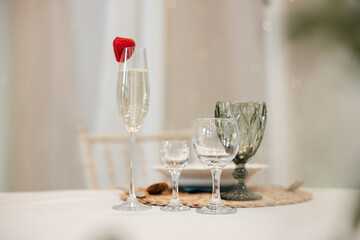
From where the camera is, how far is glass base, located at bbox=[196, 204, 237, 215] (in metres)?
0.65

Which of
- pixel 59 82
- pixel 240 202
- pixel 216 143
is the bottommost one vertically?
pixel 240 202

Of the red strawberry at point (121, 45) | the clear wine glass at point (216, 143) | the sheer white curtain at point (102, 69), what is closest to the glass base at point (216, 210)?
the clear wine glass at point (216, 143)

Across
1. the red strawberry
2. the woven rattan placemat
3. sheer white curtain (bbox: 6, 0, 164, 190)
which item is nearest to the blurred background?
sheer white curtain (bbox: 6, 0, 164, 190)

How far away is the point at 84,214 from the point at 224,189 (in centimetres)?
36

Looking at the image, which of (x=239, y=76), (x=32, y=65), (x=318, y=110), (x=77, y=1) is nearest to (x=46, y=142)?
(x=32, y=65)

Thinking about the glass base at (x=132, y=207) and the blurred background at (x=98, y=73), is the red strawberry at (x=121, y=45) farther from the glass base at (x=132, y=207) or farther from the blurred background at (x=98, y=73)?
the blurred background at (x=98, y=73)

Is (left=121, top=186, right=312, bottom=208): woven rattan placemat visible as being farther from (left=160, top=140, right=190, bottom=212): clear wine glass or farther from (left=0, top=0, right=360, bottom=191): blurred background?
(left=0, top=0, right=360, bottom=191): blurred background

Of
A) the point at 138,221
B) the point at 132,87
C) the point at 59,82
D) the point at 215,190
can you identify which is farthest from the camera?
the point at 59,82

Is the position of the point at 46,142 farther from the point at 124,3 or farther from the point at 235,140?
the point at 235,140

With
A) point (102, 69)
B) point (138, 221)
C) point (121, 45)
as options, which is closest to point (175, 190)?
point (138, 221)

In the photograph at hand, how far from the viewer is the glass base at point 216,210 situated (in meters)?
0.65

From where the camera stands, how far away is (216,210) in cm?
66

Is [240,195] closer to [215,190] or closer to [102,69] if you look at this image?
[215,190]

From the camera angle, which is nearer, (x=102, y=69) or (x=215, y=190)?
(x=215, y=190)
